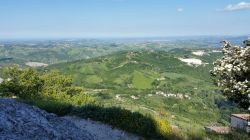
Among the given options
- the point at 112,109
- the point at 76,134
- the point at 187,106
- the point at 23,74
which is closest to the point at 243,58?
the point at 112,109

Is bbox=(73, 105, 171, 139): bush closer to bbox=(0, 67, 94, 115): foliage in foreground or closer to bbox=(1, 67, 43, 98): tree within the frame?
bbox=(0, 67, 94, 115): foliage in foreground

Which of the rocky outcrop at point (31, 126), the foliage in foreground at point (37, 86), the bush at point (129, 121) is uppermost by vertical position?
the rocky outcrop at point (31, 126)

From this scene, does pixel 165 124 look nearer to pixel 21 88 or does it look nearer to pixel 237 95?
pixel 237 95

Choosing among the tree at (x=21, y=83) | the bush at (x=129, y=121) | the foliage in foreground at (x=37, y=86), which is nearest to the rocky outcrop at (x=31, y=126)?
the bush at (x=129, y=121)

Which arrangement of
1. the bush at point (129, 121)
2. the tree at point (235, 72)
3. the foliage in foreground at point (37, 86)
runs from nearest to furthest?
the bush at point (129, 121), the tree at point (235, 72), the foliage in foreground at point (37, 86)

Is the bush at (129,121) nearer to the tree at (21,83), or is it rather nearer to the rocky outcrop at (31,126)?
the rocky outcrop at (31,126)

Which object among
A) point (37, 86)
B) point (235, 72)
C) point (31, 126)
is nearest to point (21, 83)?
point (37, 86)

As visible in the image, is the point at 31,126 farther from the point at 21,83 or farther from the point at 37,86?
the point at 37,86
